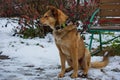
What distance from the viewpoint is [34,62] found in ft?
19.5

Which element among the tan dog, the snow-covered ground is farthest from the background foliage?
the tan dog

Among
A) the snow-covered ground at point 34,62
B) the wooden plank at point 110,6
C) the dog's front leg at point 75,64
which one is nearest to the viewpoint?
the dog's front leg at point 75,64

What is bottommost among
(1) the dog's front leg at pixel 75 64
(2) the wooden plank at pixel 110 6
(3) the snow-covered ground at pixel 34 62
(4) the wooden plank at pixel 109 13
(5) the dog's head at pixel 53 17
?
(3) the snow-covered ground at pixel 34 62

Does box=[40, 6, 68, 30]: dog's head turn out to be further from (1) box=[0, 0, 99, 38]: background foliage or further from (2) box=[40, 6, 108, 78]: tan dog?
(1) box=[0, 0, 99, 38]: background foliage

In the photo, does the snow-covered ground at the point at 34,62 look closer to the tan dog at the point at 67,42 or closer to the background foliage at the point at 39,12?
the tan dog at the point at 67,42

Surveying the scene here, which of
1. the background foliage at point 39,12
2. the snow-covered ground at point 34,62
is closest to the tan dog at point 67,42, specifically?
the snow-covered ground at point 34,62

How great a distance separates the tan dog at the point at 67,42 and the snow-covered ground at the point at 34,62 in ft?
0.53

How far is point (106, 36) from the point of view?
8484 millimetres

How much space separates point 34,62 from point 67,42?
143 centimetres

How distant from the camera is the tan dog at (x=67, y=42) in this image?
4.55 m

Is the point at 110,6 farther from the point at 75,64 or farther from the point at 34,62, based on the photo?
the point at 75,64

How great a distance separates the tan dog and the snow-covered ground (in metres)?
0.16

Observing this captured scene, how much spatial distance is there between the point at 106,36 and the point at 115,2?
163cm

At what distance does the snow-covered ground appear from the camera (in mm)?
4954
